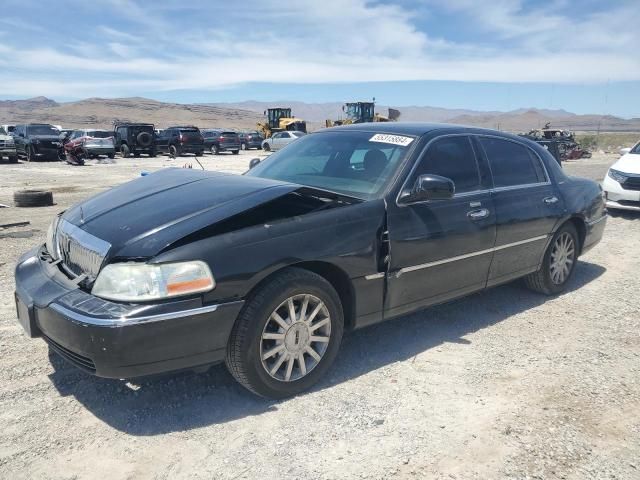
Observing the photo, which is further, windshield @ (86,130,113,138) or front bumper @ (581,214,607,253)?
windshield @ (86,130,113,138)

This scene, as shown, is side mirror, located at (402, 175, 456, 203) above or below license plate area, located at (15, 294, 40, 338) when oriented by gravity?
above

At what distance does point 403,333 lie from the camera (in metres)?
4.30

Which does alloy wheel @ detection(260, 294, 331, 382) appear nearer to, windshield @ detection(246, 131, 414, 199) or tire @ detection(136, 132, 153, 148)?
windshield @ detection(246, 131, 414, 199)

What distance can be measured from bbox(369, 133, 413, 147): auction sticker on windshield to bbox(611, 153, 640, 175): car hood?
721 cm

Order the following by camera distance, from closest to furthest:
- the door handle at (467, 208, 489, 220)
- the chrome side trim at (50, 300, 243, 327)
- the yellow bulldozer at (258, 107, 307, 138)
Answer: the chrome side trim at (50, 300, 243, 327)
the door handle at (467, 208, 489, 220)
the yellow bulldozer at (258, 107, 307, 138)

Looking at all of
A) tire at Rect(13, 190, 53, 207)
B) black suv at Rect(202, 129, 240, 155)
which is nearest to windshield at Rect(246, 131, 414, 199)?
tire at Rect(13, 190, 53, 207)

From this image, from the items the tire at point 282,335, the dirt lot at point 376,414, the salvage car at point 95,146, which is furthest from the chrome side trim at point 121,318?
the salvage car at point 95,146

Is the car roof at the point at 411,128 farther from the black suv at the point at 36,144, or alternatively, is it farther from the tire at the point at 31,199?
the black suv at the point at 36,144

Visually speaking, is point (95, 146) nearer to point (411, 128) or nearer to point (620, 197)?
point (620, 197)

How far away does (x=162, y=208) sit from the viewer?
3.24 m

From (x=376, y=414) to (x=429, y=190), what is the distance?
1515mm

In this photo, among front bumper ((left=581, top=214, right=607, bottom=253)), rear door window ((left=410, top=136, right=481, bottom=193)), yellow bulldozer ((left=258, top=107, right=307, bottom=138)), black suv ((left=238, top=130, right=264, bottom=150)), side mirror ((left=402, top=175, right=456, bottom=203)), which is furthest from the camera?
yellow bulldozer ((left=258, top=107, right=307, bottom=138))

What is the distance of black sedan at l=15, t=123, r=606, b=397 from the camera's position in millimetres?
2768

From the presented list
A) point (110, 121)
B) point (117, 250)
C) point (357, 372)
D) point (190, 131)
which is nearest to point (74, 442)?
point (117, 250)
